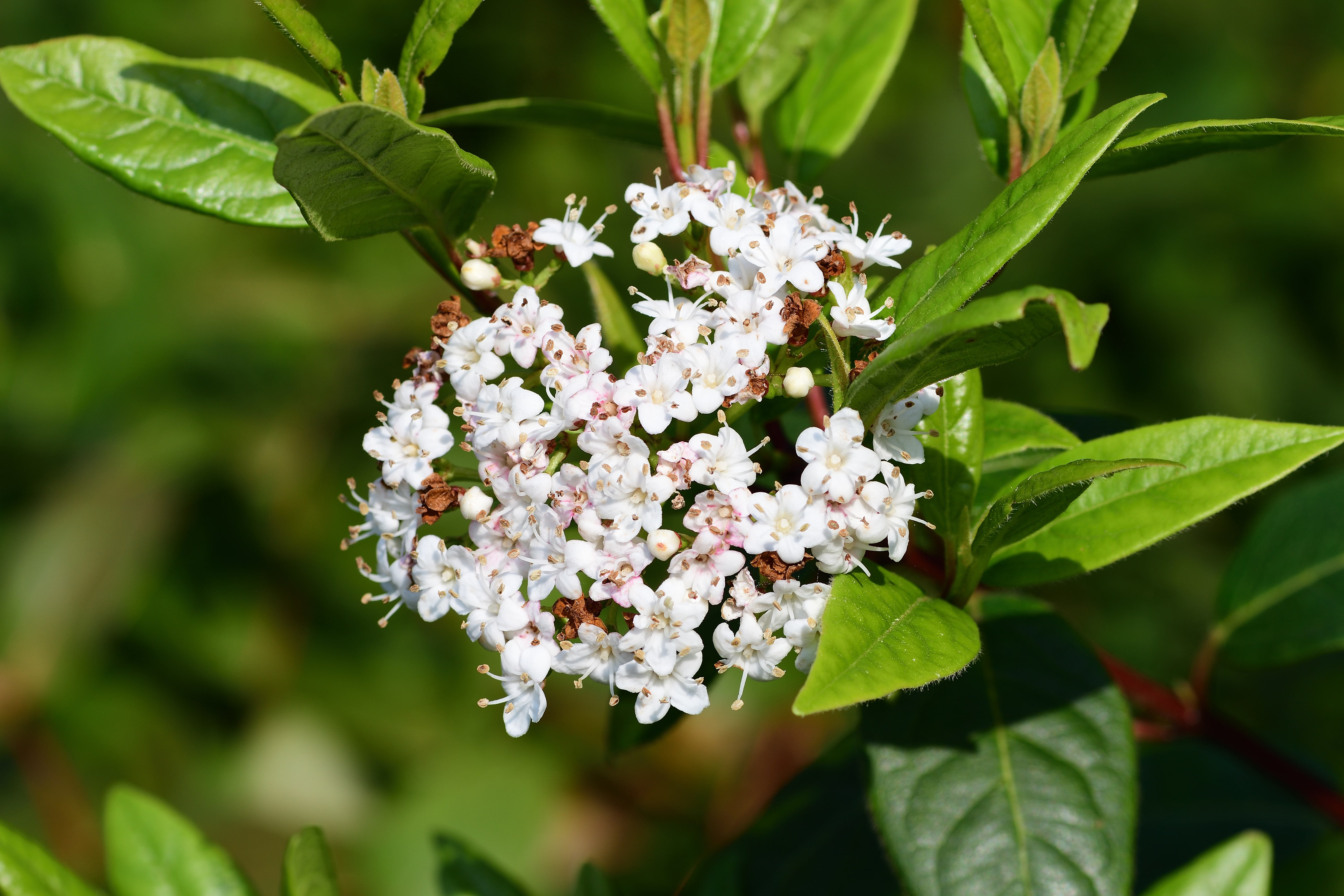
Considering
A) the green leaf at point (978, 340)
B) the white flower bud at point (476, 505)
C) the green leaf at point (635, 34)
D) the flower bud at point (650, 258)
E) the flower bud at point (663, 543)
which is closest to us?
the green leaf at point (978, 340)

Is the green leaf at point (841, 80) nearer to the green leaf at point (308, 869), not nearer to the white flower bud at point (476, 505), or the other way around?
the white flower bud at point (476, 505)

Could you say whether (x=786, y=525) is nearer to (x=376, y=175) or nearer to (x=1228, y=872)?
(x=376, y=175)

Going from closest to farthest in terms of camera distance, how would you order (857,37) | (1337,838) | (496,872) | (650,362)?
1. (650,362)
2. (496,872)
3. (857,37)
4. (1337,838)

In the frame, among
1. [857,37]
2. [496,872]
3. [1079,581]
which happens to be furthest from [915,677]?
[1079,581]

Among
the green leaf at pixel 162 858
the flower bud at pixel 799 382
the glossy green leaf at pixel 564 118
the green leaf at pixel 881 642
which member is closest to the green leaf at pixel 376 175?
the glossy green leaf at pixel 564 118

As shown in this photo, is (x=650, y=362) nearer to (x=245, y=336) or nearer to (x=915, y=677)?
(x=915, y=677)
